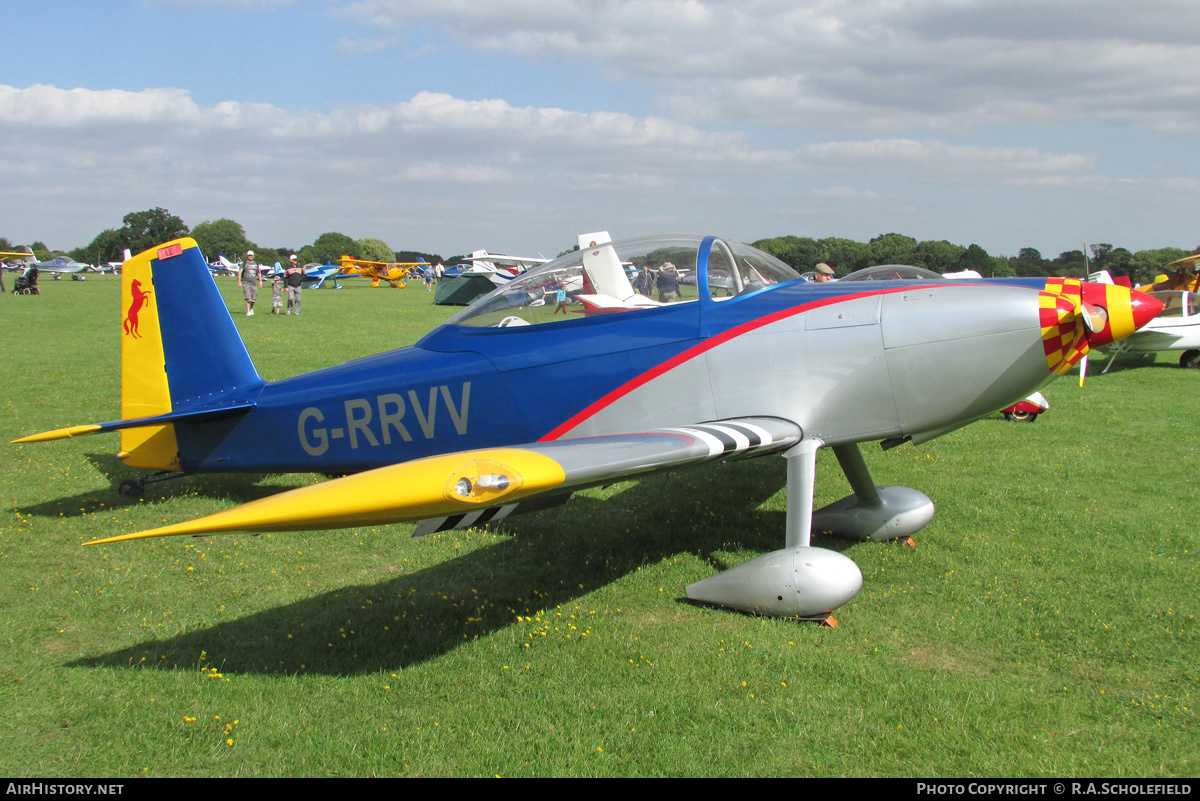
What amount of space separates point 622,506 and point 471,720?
322cm

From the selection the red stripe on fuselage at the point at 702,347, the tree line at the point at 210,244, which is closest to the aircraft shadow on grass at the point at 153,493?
the red stripe on fuselage at the point at 702,347

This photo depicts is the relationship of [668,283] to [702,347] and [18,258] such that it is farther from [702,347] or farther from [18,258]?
[18,258]

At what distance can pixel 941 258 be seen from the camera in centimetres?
2870

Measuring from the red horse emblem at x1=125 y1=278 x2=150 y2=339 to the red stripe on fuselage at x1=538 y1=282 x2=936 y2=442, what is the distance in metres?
3.59

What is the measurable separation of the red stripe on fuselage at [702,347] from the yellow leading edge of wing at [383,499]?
1685 mm

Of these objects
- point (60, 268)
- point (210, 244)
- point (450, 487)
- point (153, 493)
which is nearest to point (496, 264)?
point (60, 268)

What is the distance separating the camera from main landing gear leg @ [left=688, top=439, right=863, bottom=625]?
4.16 metres

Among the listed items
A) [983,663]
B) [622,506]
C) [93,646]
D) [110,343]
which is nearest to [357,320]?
[110,343]

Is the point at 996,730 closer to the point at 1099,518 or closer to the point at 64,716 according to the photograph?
the point at 1099,518

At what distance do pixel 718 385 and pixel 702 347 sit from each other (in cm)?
25

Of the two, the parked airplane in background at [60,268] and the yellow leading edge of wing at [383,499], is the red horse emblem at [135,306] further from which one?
the parked airplane in background at [60,268]

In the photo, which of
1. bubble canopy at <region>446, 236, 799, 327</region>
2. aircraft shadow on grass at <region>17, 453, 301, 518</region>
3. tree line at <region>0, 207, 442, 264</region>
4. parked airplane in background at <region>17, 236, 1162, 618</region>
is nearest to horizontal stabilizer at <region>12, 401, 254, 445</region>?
parked airplane in background at <region>17, 236, 1162, 618</region>

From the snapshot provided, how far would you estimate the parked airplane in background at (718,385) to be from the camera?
437 centimetres

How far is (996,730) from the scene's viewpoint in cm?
321
